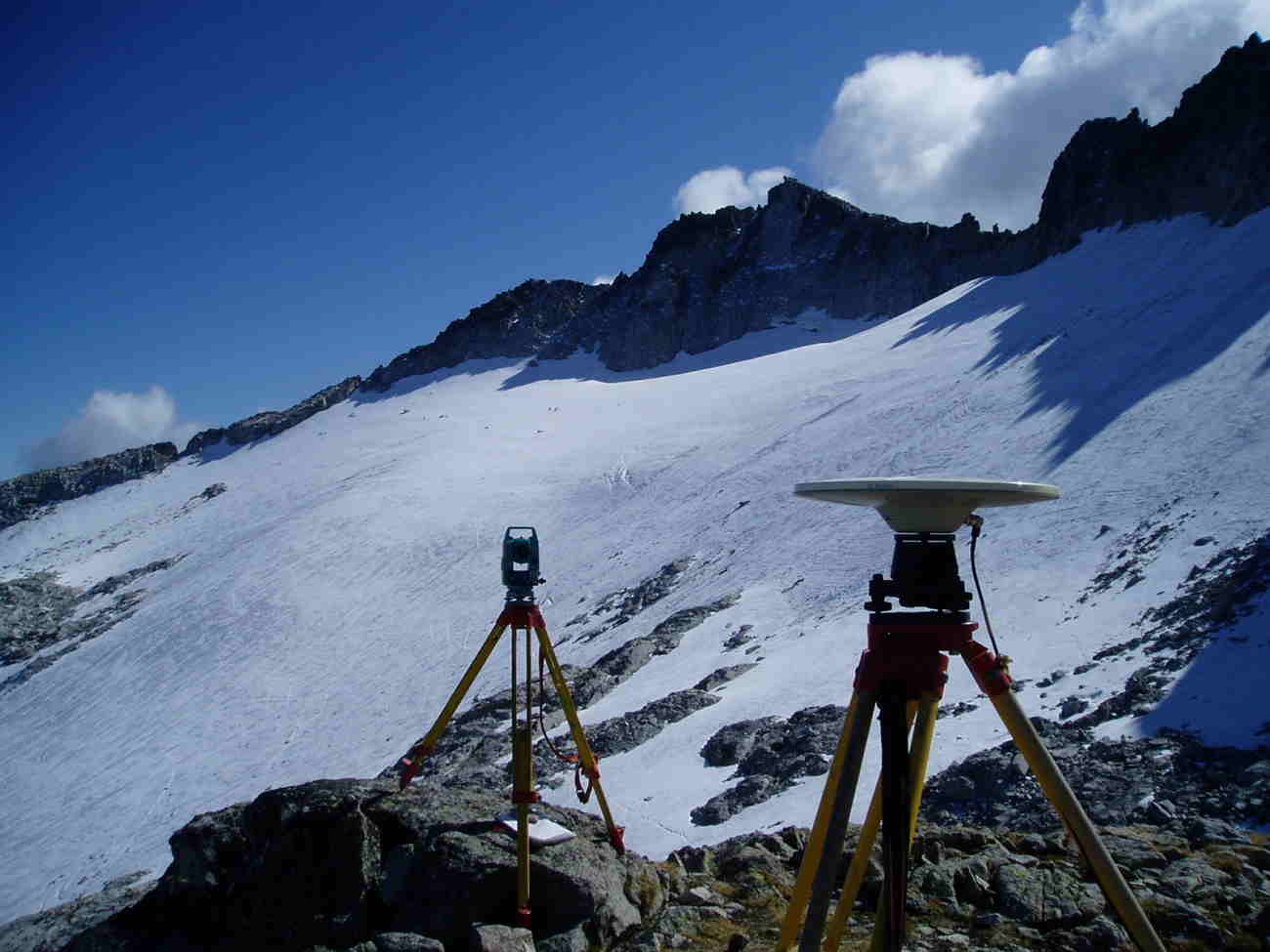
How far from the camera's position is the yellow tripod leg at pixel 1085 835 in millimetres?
2907

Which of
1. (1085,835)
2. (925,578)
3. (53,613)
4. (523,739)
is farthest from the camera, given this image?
(53,613)

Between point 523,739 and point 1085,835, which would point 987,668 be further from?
point 523,739

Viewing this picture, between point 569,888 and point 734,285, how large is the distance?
87364 mm

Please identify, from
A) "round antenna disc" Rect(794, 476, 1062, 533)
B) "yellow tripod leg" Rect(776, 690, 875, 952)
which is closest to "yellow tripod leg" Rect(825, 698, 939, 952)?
"yellow tripod leg" Rect(776, 690, 875, 952)

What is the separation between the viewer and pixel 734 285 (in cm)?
9000

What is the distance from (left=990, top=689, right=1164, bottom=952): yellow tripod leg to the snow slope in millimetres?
9243

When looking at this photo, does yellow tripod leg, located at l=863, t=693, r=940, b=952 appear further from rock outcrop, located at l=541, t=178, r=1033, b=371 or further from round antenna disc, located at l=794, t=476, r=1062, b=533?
rock outcrop, located at l=541, t=178, r=1033, b=371

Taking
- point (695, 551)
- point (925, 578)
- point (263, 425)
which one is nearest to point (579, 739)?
Result: point (925, 578)

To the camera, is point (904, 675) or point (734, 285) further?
point (734, 285)

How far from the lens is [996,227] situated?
252 ft

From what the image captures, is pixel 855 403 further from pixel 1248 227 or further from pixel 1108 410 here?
pixel 1248 227

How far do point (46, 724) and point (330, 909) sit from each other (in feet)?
119

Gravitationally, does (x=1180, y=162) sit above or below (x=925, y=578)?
above

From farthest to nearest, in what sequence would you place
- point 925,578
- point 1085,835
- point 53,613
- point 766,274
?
point 766,274, point 53,613, point 925,578, point 1085,835
